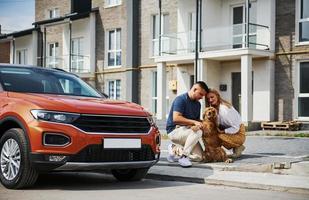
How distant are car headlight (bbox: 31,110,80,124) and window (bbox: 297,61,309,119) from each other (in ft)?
54.8

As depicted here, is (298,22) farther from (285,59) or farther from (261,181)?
(261,181)

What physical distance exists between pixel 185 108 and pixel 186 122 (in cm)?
31

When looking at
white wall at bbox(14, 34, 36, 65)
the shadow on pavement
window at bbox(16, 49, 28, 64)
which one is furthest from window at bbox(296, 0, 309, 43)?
window at bbox(16, 49, 28, 64)

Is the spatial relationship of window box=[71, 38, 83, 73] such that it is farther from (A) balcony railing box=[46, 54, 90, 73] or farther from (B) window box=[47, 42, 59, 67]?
(B) window box=[47, 42, 59, 67]

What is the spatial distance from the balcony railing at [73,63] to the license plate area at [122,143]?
88.2ft

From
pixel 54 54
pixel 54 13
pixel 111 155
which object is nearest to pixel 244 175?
pixel 111 155

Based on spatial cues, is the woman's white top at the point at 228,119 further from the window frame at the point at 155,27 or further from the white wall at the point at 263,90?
the window frame at the point at 155,27

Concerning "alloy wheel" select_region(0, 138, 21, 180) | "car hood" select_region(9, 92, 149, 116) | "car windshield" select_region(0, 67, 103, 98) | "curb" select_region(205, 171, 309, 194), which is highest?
"car windshield" select_region(0, 67, 103, 98)

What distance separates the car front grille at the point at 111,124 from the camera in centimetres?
752

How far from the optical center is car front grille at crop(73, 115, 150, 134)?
296 inches

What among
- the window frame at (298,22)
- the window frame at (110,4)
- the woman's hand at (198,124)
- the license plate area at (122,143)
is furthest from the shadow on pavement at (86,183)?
the window frame at (110,4)

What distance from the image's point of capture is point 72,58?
36.2m

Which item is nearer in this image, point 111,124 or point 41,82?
point 111,124

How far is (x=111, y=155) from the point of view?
775 cm
